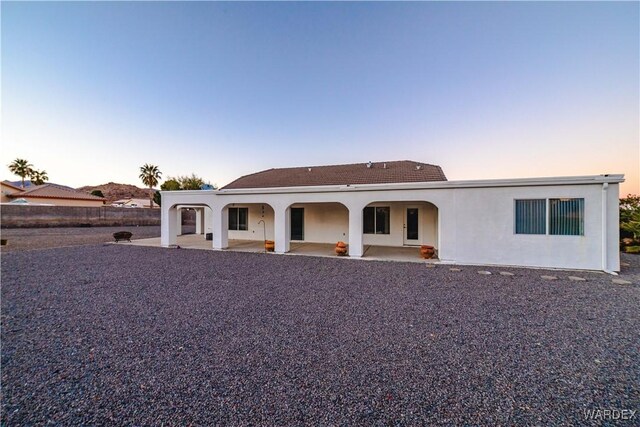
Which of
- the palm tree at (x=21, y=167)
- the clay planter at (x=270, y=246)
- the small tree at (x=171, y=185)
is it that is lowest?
the clay planter at (x=270, y=246)

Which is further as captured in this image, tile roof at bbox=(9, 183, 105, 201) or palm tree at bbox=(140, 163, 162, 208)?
palm tree at bbox=(140, 163, 162, 208)

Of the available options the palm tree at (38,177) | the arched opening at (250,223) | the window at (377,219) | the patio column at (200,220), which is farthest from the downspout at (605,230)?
the palm tree at (38,177)

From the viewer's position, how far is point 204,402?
2.30 metres

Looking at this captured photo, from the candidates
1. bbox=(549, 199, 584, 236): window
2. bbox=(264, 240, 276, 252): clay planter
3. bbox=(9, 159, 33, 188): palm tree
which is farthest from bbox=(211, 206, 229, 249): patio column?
bbox=(9, 159, 33, 188): palm tree

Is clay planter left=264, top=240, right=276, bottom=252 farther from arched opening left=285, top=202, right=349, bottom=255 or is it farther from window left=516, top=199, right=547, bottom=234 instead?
window left=516, top=199, right=547, bottom=234

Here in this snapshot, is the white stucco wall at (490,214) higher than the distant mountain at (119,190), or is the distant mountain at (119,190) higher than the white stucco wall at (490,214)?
the distant mountain at (119,190)

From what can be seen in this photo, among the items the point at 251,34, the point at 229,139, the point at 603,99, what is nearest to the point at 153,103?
the point at 229,139

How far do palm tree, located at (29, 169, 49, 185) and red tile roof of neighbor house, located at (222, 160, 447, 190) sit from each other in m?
56.5

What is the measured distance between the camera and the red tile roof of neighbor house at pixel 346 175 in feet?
45.1

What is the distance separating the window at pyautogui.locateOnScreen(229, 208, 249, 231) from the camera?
16356mm

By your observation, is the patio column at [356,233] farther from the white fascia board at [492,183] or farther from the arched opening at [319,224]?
the arched opening at [319,224]

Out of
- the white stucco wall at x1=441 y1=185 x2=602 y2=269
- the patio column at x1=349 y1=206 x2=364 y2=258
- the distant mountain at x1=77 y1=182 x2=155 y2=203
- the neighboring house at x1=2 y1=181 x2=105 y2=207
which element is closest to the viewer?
the white stucco wall at x1=441 y1=185 x2=602 y2=269

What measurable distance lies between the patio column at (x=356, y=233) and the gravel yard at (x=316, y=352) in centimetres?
389

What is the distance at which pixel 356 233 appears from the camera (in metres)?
10.5
